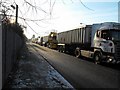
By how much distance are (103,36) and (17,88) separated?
14428 mm

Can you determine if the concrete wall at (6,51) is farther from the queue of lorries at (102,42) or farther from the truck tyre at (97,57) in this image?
the truck tyre at (97,57)

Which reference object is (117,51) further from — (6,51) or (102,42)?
(6,51)

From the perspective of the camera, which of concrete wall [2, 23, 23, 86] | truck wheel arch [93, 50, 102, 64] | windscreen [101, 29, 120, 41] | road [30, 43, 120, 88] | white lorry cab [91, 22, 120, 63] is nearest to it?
concrete wall [2, 23, 23, 86]

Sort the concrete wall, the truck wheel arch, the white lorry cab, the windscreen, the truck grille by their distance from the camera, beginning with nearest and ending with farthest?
the concrete wall → the truck grille → the white lorry cab → the windscreen → the truck wheel arch

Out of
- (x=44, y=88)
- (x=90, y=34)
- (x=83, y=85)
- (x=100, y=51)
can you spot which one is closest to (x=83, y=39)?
(x=90, y=34)

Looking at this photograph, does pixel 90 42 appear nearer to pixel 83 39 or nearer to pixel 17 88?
pixel 83 39

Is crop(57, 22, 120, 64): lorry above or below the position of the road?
above

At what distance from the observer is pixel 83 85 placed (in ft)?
39.2

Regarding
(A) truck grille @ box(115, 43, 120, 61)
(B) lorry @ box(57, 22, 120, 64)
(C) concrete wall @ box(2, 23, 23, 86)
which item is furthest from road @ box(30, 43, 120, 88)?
→ (C) concrete wall @ box(2, 23, 23, 86)

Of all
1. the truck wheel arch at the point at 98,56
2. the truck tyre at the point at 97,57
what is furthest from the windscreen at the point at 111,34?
the truck tyre at the point at 97,57

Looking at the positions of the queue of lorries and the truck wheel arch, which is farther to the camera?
the truck wheel arch

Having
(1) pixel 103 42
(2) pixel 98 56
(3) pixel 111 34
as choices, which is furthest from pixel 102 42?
(2) pixel 98 56

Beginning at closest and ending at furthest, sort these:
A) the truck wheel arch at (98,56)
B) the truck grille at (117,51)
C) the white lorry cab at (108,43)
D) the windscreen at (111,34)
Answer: the truck grille at (117,51) → the white lorry cab at (108,43) → the windscreen at (111,34) → the truck wheel arch at (98,56)

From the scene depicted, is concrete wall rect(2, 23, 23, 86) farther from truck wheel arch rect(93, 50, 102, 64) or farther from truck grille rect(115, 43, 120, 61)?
truck wheel arch rect(93, 50, 102, 64)
